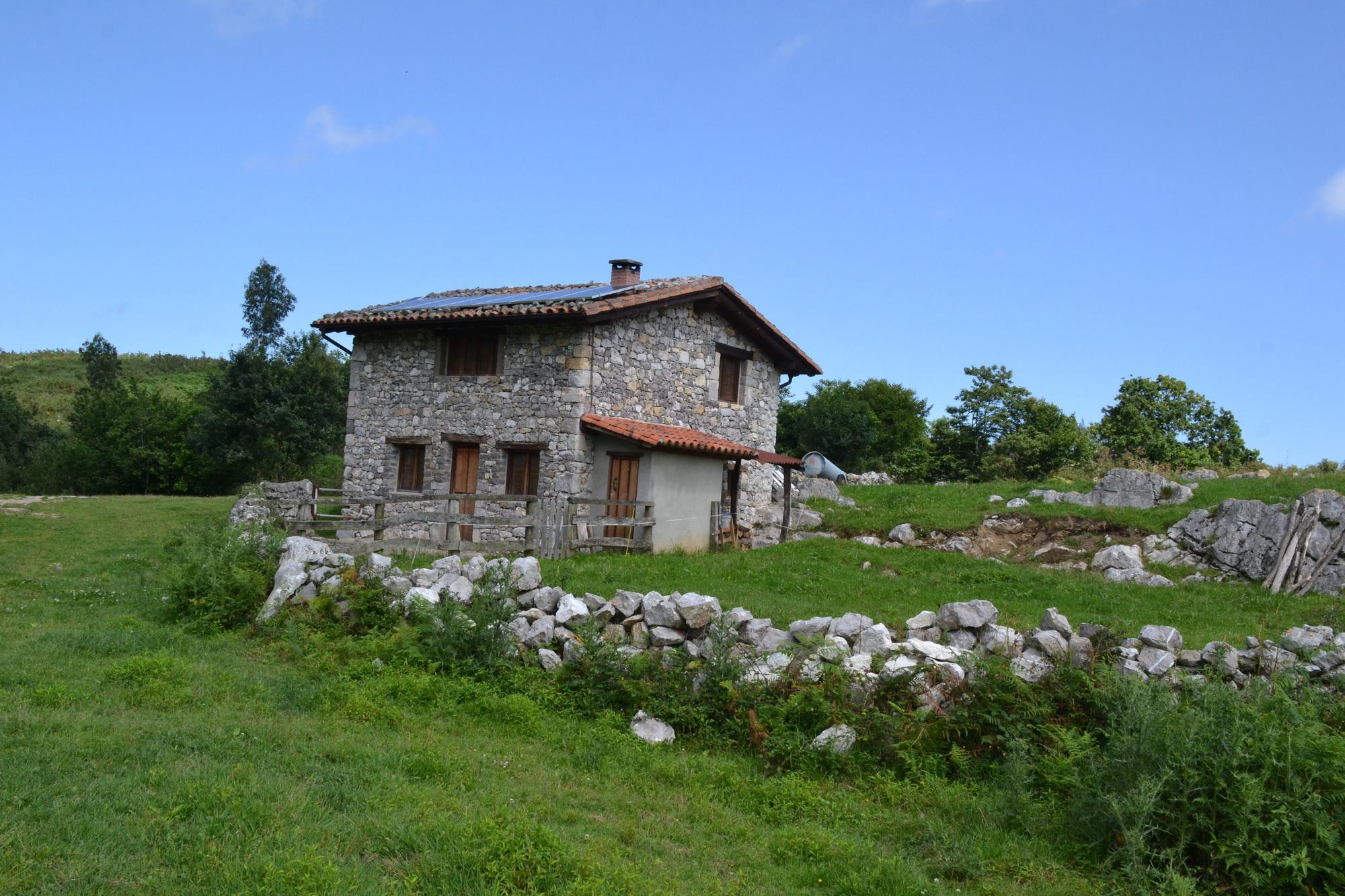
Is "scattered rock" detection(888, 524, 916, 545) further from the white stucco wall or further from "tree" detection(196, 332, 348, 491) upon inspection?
"tree" detection(196, 332, 348, 491)

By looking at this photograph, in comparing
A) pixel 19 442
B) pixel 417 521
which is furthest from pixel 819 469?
pixel 19 442

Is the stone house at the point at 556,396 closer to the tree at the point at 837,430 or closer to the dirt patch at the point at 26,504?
the dirt patch at the point at 26,504

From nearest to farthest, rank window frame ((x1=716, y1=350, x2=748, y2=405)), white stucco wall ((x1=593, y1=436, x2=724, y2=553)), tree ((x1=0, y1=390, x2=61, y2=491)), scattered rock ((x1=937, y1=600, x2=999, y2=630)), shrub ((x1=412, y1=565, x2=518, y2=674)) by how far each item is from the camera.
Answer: scattered rock ((x1=937, y1=600, x2=999, y2=630)), shrub ((x1=412, y1=565, x2=518, y2=674)), white stucco wall ((x1=593, y1=436, x2=724, y2=553)), window frame ((x1=716, y1=350, x2=748, y2=405)), tree ((x1=0, y1=390, x2=61, y2=491))

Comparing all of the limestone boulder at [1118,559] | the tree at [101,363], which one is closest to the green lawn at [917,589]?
the limestone boulder at [1118,559]

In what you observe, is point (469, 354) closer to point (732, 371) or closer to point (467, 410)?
point (467, 410)

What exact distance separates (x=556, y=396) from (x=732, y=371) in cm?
615

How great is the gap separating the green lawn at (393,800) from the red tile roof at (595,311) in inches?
429

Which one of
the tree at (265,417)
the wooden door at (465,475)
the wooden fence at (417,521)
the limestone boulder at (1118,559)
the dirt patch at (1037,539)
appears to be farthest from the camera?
the tree at (265,417)

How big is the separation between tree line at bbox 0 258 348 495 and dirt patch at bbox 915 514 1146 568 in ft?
92.8

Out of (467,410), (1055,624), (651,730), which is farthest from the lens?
(467,410)

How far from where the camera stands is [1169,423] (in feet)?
134

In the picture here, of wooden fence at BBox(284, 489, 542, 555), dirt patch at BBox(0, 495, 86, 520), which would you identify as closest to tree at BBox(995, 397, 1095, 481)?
wooden fence at BBox(284, 489, 542, 555)

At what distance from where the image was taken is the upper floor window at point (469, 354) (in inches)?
830

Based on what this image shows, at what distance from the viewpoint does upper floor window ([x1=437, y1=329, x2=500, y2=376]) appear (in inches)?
830
